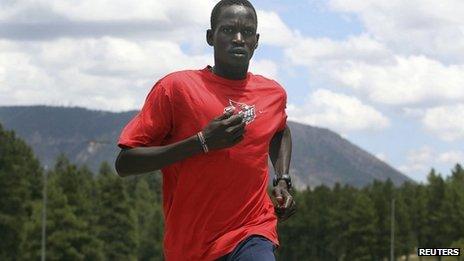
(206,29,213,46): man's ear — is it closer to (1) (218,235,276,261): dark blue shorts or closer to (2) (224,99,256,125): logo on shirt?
(2) (224,99,256,125): logo on shirt

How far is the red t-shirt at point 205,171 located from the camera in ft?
18.4

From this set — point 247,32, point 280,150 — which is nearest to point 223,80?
point 247,32

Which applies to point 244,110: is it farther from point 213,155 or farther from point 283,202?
point 283,202

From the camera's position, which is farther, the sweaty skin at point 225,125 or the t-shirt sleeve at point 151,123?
the t-shirt sleeve at point 151,123

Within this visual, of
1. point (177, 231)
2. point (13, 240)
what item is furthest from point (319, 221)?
point (177, 231)

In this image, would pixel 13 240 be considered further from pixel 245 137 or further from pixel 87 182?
pixel 245 137

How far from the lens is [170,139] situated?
19.0 feet

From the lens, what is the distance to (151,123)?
5.66m

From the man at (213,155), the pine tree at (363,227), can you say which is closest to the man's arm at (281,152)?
the man at (213,155)

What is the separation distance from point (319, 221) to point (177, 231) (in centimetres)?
11099

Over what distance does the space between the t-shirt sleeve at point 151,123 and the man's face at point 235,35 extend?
0.43m

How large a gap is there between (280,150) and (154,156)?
3.73 feet

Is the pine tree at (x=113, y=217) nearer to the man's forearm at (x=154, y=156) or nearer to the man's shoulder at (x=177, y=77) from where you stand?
the man's shoulder at (x=177, y=77)

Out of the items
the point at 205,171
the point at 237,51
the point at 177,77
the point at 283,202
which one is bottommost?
the point at 283,202
